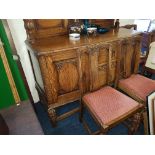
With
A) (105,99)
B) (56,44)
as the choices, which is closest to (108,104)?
(105,99)

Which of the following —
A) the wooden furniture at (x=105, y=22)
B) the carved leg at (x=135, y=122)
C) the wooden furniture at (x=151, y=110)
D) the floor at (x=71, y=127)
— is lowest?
the floor at (x=71, y=127)

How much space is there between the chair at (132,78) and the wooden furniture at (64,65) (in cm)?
12

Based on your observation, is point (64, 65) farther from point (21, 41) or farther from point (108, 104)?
point (21, 41)

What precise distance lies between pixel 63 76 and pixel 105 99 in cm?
54

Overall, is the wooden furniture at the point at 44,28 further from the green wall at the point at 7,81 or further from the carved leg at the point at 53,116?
the carved leg at the point at 53,116

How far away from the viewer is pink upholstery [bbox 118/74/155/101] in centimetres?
175

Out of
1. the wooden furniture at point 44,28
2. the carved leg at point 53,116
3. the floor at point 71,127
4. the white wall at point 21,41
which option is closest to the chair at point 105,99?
the floor at point 71,127

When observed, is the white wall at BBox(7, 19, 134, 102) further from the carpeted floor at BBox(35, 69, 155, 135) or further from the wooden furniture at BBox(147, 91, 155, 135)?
the wooden furniture at BBox(147, 91, 155, 135)

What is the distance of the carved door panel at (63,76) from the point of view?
59.9 inches

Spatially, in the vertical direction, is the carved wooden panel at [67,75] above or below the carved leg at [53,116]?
above

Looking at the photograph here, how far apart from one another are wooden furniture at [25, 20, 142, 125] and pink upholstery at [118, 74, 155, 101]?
0.70 feet

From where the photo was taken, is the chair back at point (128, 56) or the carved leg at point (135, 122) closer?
the carved leg at point (135, 122)

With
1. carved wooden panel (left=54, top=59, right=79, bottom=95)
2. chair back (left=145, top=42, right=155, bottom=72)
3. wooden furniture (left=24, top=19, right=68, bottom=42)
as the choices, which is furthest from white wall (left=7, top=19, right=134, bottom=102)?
chair back (left=145, top=42, right=155, bottom=72)
